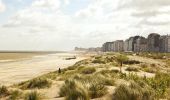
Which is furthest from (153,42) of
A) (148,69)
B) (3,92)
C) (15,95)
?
(15,95)

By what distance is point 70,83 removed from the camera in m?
12.6

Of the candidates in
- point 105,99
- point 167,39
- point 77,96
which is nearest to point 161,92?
point 105,99

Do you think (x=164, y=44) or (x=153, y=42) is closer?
(x=164, y=44)

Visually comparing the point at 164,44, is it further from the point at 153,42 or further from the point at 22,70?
the point at 22,70

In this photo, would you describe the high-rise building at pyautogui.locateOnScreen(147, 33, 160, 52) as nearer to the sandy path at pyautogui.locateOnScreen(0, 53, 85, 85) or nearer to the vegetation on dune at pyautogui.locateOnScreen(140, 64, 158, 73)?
the sandy path at pyautogui.locateOnScreen(0, 53, 85, 85)

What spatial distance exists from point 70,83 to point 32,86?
3.94 metres

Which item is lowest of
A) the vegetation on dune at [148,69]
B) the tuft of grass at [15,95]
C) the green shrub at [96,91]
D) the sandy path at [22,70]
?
the sandy path at [22,70]

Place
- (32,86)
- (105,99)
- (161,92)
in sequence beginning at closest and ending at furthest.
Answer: (105,99)
(161,92)
(32,86)

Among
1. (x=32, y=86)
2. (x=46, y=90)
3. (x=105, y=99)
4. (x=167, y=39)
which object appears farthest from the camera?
(x=167, y=39)

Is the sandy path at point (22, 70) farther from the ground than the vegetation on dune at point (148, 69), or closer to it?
closer to it

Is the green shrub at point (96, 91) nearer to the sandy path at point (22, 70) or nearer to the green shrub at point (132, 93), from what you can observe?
the green shrub at point (132, 93)

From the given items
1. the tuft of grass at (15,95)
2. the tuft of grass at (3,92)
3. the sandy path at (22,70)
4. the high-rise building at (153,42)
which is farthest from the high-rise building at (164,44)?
the tuft of grass at (15,95)

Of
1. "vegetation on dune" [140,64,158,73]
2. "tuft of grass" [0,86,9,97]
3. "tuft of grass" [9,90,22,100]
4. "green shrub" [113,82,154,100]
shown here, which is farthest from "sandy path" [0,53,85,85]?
"green shrub" [113,82,154,100]

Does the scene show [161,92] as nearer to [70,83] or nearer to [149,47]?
[70,83]
